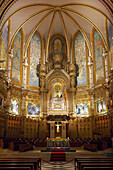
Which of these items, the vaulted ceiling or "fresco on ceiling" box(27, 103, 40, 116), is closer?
the vaulted ceiling

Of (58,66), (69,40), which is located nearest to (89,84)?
(58,66)

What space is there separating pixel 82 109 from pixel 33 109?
25.9 feet

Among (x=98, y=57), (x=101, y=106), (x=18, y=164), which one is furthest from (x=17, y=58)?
(x=18, y=164)

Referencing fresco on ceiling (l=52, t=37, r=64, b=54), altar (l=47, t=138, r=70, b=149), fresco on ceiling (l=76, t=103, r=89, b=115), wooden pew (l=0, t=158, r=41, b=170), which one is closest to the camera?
wooden pew (l=0, t=158, r=41, b=170)

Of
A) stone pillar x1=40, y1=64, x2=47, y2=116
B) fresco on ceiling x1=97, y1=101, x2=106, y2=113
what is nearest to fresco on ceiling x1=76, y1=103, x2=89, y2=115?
fresco on ceiling x1=97, y1=101, x2=106, y2=113

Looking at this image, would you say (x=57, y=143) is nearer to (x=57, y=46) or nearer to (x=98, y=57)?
(x=98, y=57)

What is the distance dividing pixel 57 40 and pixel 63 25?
3.42 meters

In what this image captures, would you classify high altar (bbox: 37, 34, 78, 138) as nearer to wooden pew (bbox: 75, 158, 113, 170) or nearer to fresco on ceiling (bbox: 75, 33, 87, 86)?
fresco on ceiling (bbox: 75, 33, 87, 86)

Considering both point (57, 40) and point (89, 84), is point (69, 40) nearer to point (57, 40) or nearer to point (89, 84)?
point (57, 40)

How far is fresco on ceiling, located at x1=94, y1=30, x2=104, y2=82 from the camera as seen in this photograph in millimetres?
29031

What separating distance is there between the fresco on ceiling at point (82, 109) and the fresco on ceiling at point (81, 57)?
3551mm

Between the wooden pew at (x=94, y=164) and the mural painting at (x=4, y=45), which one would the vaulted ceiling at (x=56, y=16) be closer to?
the mural painting at (x=4, y=45)

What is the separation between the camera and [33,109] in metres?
30.5

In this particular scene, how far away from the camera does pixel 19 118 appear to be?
28.0 metres
